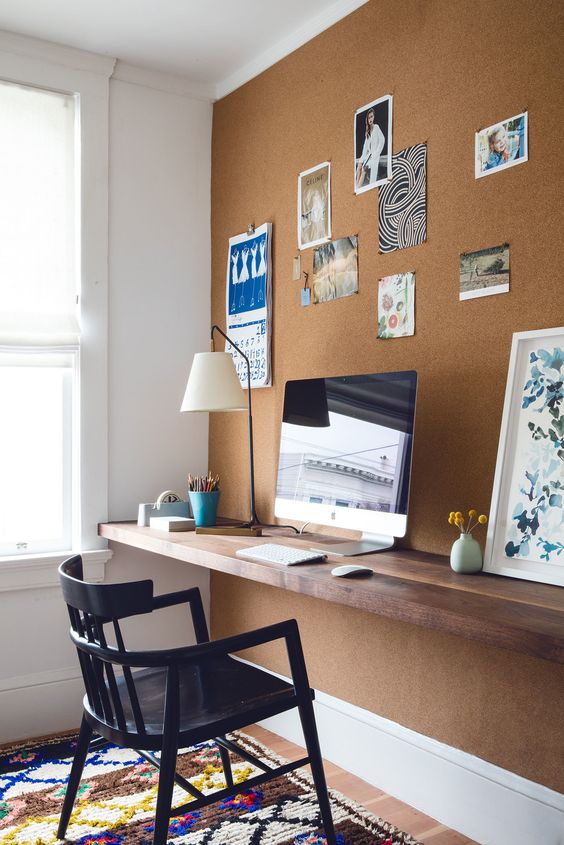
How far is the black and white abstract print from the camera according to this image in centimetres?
240

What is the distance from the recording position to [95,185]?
319 cm

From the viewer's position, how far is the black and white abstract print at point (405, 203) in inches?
94.5

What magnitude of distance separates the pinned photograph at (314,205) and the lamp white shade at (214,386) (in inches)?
21.6

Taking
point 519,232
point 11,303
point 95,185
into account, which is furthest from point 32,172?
point 519,232

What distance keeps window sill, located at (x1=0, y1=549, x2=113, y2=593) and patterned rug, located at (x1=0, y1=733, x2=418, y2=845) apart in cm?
61

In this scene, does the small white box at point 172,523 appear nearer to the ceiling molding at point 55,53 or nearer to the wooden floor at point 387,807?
the wooden floor at point 387,807

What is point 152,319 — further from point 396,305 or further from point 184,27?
point 396,305

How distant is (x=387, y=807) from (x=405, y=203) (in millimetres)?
1902

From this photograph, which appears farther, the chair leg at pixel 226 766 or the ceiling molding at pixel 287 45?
the ceiling molding at pixel 287 45

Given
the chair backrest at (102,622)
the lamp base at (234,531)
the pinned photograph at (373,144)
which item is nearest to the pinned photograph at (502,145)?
the pinned photograph at (373,144)

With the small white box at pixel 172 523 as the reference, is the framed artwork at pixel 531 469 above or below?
above

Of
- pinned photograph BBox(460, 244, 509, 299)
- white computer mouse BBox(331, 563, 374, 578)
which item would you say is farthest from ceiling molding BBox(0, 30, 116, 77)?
white computer mouse BBox(331, 563, 374, 578)

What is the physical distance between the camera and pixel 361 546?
237 cm

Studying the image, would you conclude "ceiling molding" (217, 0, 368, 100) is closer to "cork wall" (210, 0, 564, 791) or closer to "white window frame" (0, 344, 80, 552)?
"cork wall" (210, 0, 564, 791)
